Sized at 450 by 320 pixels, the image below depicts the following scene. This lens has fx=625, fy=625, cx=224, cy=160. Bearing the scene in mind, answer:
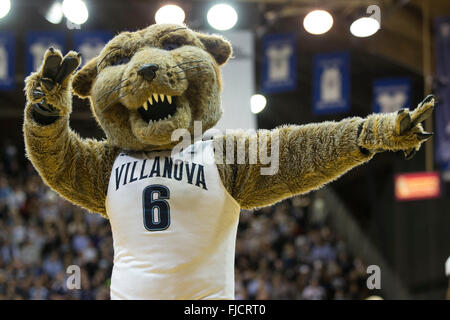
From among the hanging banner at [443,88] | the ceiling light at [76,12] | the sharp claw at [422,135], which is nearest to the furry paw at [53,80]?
the sharp claw at [422,135]

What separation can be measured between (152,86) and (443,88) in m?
5.61

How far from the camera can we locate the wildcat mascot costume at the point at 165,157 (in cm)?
217

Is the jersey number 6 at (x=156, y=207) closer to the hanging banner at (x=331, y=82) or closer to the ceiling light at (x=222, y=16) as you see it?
the ceiling light at (x=222, y=16)

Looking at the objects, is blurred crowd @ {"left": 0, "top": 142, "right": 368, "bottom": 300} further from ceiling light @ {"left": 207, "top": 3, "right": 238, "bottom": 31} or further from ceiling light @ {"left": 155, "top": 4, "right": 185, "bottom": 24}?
ceiling light @ {"left": 155, "top": 4, "right": 185, "bottom": 24}

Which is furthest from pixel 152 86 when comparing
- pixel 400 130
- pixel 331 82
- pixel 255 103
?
pixel 331 82

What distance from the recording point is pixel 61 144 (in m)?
2.26

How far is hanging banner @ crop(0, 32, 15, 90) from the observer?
6688mm

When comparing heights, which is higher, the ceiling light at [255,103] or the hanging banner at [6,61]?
the hanging banner at [6,61]

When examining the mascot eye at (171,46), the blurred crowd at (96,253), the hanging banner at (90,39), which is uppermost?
the hanging banner at (90,39)

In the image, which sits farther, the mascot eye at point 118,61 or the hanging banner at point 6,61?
the hanging banner at point 6,61

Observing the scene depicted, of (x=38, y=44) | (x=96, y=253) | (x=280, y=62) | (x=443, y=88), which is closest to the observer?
(x=38, y=44)

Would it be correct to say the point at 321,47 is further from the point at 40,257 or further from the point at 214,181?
the point at 214,181

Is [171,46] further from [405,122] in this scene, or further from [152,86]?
[405,122]
